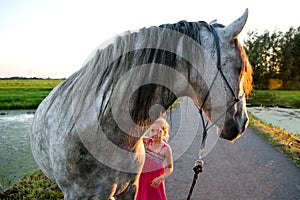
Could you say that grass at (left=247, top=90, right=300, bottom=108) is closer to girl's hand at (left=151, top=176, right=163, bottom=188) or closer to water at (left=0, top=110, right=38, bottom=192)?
water at (left=0, top=110, right=38, bottom=192)

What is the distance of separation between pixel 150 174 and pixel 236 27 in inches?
90.6

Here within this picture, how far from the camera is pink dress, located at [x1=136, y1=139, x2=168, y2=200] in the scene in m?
3.23

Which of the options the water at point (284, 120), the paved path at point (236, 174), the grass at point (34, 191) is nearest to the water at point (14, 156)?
the grass at point (34, 191)

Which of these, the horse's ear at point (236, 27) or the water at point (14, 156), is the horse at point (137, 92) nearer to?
the horse's ear at point (236, 27)

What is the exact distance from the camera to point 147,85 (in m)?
1.65

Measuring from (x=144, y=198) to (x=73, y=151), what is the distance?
1.83 metres

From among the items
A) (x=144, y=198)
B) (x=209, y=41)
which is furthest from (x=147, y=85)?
(x=144, y=198)

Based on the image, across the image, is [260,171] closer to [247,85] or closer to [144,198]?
[144,198]

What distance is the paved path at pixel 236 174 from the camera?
410 centimetres

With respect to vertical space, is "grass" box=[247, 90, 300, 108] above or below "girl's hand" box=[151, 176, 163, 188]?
below

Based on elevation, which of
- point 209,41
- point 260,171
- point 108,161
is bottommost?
point 260,171

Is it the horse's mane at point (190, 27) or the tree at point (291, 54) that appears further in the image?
the tree at point (291, 54)

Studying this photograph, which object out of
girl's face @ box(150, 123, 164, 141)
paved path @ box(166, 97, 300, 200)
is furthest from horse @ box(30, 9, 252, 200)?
girl's face @ box(150, 123, 164, 141)

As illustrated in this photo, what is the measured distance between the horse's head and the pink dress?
5.14ft
